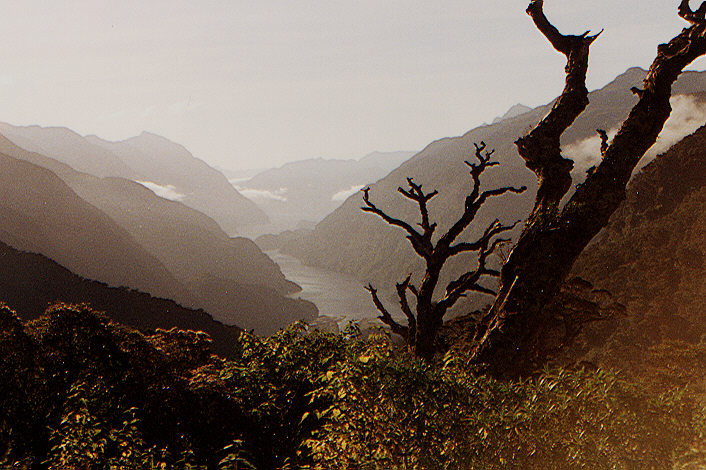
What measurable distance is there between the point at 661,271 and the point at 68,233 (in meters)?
143

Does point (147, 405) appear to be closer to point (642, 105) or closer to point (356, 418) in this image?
point (356, 418)

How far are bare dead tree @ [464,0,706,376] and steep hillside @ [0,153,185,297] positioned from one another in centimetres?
12320

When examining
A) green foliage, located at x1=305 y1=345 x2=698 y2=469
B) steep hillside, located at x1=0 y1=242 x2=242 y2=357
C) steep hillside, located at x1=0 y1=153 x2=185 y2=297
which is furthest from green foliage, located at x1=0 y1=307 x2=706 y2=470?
steep hillside, located at x1=0 y1=153 x2=185 y2=297

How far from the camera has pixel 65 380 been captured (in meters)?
11.9

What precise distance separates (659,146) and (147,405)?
218 m

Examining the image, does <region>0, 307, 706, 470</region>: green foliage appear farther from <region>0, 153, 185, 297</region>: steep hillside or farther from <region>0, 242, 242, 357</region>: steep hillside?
<region>0, 153, 185, 297</region>: steep hillside

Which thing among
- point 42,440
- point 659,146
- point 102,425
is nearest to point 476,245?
point 102,425

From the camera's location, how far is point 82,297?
7569cm

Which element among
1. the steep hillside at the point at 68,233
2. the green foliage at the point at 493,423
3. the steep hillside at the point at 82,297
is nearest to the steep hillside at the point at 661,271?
the green foliage at the point at 493,423

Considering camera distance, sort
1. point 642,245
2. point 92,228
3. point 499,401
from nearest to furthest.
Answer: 1. point 499,401
2. point 642,245
3. point 92,228

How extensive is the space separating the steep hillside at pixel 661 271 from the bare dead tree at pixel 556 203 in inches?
251

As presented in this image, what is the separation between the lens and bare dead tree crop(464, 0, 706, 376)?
44.7 feet

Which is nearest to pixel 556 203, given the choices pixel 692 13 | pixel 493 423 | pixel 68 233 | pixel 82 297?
pixel 692 13

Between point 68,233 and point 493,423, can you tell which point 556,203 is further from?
point 68,233
